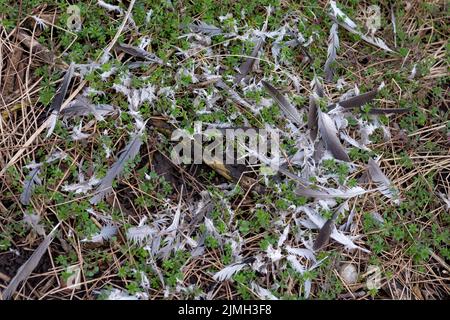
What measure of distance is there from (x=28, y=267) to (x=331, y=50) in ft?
7.76

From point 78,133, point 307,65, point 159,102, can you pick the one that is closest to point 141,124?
point 159,102

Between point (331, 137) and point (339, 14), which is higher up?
point (339, 14)

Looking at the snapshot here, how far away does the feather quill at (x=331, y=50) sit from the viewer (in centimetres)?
348

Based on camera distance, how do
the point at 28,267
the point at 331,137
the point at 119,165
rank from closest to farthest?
the point at 28,267, the point at 119,165, the point at 331,137

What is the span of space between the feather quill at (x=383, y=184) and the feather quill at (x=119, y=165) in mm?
1463

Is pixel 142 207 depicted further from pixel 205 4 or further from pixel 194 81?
pixel 205 4

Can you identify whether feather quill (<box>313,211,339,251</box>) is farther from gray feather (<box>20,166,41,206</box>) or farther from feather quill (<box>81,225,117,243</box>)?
gray feather (<box>20,166,41,206</box>)

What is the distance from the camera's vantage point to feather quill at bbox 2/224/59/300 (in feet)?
9.06

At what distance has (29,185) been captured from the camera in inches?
116

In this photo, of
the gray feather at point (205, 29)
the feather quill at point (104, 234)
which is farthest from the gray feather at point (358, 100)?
the feather quill at point (104, 234)

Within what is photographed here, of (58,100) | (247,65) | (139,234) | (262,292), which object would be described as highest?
(58,100)

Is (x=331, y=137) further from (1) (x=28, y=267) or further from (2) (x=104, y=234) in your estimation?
(1) (x=28, y=267)

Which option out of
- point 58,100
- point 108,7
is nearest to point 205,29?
point 108,7

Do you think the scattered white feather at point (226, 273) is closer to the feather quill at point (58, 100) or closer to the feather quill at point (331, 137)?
the feather quill at point (331, 137)
